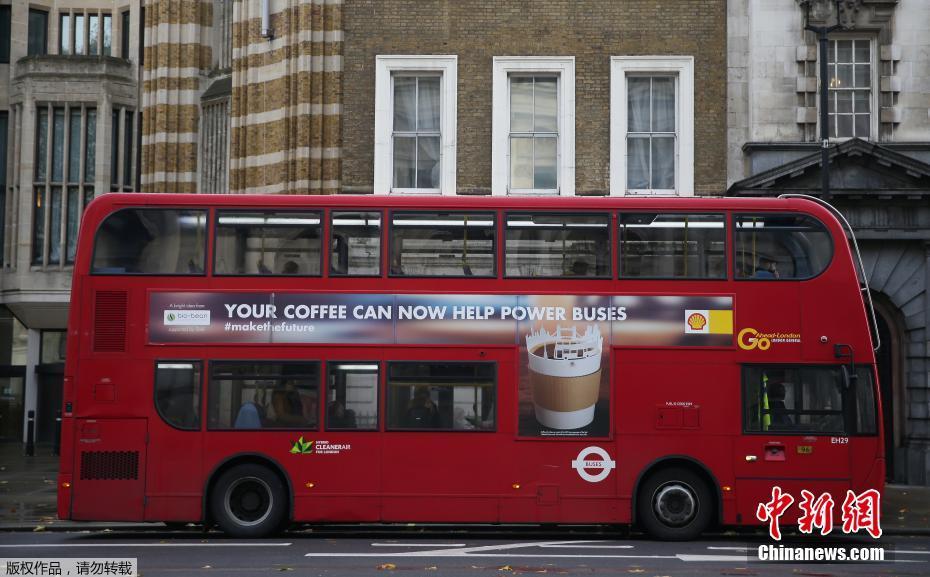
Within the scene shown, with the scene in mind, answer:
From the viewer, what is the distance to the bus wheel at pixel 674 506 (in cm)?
1475

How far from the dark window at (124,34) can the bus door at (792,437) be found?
25.0m

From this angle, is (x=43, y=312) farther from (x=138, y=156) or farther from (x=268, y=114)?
(x=268, y=114)

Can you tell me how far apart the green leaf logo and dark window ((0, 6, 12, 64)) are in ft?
78.7

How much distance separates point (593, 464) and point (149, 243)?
20.3 ft

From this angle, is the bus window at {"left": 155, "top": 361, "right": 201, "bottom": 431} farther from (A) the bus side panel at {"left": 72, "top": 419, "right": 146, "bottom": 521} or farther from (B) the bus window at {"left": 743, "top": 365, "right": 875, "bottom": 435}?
(B) the bus window at {"left": 743, "top": 365, "right": 875, "bottom": 435}

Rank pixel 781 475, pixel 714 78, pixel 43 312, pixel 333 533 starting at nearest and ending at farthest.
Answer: pixel 781 475, pixel 333 533, pixel 714 78, pixel 43 312

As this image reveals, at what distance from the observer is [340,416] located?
48.9 ft

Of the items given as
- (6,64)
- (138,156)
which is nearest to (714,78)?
(138,156)

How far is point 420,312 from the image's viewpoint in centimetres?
1475

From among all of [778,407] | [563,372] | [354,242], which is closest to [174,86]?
[354,242]

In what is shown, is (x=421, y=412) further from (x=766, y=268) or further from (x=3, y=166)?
(x=3, y=166)

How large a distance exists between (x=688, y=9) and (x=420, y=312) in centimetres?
1152

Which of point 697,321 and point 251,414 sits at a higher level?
point 697,321

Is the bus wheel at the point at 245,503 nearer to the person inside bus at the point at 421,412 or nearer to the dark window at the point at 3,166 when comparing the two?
the person inside bus at the point at 421,412
